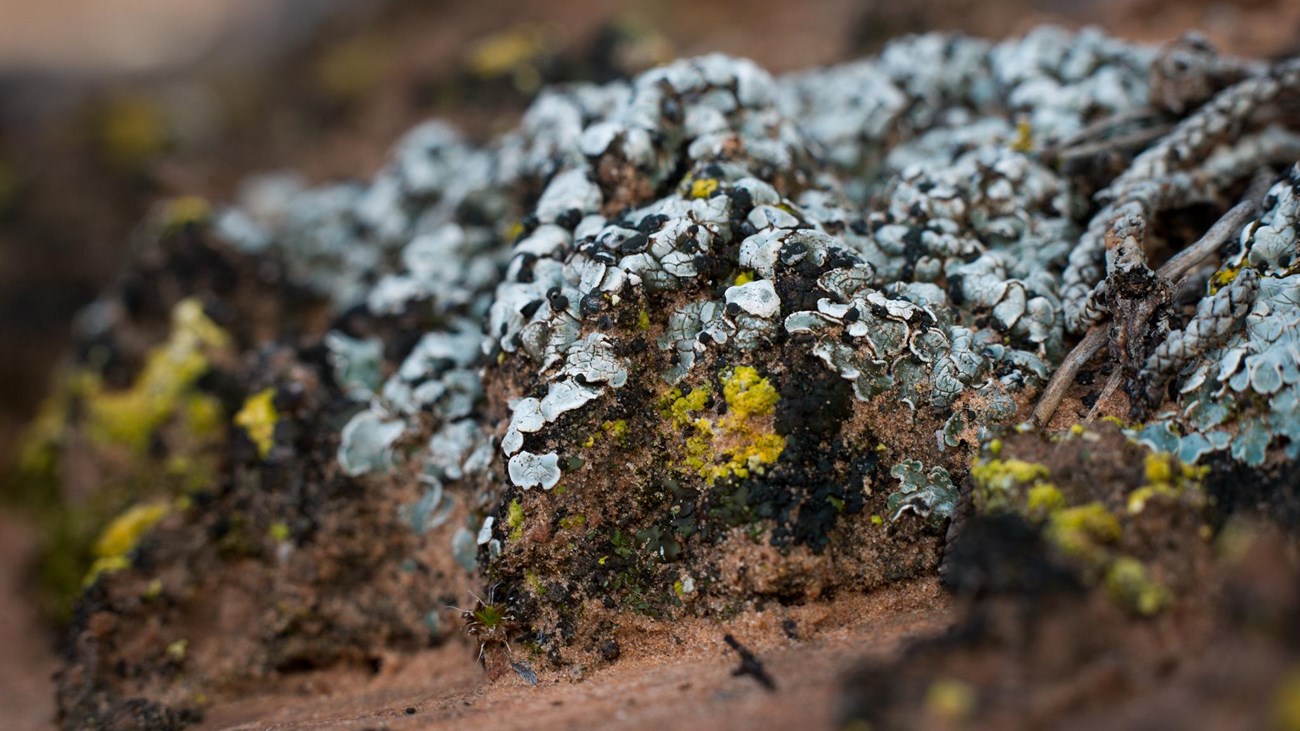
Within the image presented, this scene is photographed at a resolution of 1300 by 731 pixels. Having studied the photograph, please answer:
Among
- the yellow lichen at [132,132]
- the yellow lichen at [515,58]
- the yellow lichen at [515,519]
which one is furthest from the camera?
the yellow lichen at [132,132]

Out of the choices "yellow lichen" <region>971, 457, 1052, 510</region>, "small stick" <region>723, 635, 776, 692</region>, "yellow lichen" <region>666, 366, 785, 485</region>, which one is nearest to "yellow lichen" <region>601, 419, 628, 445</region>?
"yellow lichen" <region>666, 366, 785, 485</region>

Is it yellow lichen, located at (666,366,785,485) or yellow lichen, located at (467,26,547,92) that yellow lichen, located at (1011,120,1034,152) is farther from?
yellow lichen, located at (467,26,547,92)

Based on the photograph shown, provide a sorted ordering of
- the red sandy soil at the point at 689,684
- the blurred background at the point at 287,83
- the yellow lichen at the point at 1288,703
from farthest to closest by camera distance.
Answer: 1. the blurred background at the point at 287,83
2. the red sandy soil at the point at 689,684
3. the yellow lichen at the point at 1288,703

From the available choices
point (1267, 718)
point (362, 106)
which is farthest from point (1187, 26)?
point (362, 106)

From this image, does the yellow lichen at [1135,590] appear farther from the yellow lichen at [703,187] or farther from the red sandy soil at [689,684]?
the yellow lichen at [703,187]

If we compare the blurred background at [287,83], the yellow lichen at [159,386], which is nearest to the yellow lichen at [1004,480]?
the blurred background at [287,83]

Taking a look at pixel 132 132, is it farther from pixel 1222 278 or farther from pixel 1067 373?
pixel 1222 278

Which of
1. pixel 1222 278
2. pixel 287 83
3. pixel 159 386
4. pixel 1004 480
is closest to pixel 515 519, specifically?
pixel 1004 480

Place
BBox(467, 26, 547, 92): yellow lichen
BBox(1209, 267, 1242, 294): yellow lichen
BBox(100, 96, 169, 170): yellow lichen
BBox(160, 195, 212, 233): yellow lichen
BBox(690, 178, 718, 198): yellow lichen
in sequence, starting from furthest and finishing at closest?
BBox(100, 96, 169, 170): yellow lichen, BBox(467, 26, 547, 92): yellow lichen, BBox(160, 195, 212, 233): yellow lichen, BBox(690, 178, 718, 198): yellow lichen, BBox(1209, 267, 1242, 294): yellow lichen
